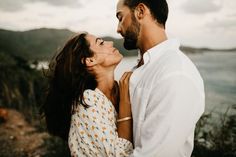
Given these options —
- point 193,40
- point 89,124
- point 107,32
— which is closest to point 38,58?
point 107,32

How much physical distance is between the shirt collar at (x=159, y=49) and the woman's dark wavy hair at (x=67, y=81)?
372mm

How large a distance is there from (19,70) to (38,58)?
0.27m

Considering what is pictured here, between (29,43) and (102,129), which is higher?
(29,43)

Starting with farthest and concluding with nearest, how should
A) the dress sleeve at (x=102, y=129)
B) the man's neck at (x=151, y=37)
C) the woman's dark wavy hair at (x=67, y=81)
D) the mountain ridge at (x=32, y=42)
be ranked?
the mountain ridge at (x=32, y=42)
the woman's dark wavy hair at (x=67, y=81)
the man's neck at (x=151, y=37)
the dress sleeve at (x=102, y=129)

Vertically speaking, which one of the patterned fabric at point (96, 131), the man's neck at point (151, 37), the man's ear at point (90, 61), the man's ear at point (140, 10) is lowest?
the patterned fabric at point (96, 131)

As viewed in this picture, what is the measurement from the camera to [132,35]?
1.90 metres

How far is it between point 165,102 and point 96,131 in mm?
441

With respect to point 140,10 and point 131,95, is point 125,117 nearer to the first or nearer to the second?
point 131,95

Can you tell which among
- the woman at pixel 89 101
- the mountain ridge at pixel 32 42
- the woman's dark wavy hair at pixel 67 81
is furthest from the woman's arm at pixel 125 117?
the mountain ridge at pixel 32 42

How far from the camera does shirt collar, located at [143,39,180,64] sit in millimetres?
1727

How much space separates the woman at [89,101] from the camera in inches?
68.2

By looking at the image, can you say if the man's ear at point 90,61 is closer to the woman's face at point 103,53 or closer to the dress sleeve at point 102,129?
the woman's face at point 103,53

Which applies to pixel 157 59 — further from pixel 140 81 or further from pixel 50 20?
pixel 50 20

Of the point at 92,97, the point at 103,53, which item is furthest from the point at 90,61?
the point at 92,97
